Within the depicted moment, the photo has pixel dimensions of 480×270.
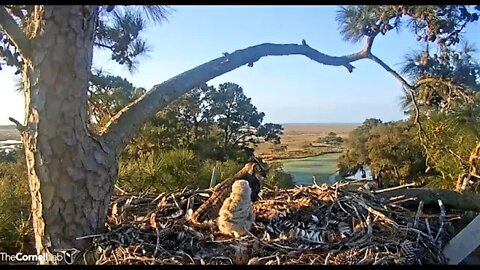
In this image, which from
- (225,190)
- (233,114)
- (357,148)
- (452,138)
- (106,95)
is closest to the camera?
(225,190)

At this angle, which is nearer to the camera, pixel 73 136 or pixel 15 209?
pixel 73 136

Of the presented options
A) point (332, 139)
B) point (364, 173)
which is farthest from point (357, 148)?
point (332, 139)

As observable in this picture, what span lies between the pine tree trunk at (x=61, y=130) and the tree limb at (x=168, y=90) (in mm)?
119

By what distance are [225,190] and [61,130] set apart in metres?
0.59

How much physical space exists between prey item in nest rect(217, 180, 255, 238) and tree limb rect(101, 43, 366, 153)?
36 cm

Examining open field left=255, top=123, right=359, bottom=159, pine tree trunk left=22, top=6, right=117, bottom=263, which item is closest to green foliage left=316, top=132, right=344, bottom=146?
open field left=255, top=123, right=359, bottom=159

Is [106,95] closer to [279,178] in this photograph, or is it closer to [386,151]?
[279,178]

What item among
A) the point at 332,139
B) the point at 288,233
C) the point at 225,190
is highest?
the point at 332,139

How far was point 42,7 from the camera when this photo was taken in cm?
126

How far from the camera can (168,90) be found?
1.51 metres
